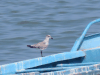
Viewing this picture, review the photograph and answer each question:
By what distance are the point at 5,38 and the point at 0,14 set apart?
4026 millimetres

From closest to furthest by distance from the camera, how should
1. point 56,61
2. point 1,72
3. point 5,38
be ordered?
1. point 1,72
2. point 56,61
3. point 5,38

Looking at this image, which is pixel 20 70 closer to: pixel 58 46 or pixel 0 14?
pixel 58 46

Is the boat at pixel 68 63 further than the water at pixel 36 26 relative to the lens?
No

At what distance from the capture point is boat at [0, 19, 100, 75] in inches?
156

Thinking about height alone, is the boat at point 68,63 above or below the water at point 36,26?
below

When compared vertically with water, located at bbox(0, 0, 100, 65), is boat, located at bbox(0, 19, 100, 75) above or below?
below

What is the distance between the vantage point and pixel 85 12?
12.9 metres

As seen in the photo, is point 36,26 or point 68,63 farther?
point 36,26

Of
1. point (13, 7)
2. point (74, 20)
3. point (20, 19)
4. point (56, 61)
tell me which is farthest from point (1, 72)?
point (13, 7)

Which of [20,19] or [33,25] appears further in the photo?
[20,19]

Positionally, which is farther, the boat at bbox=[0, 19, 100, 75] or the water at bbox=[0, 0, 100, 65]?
the water at bbox=[0, 0, 100, 65]

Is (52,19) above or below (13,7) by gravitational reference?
below

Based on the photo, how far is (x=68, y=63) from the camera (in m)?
5.38

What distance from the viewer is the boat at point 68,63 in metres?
3.95
